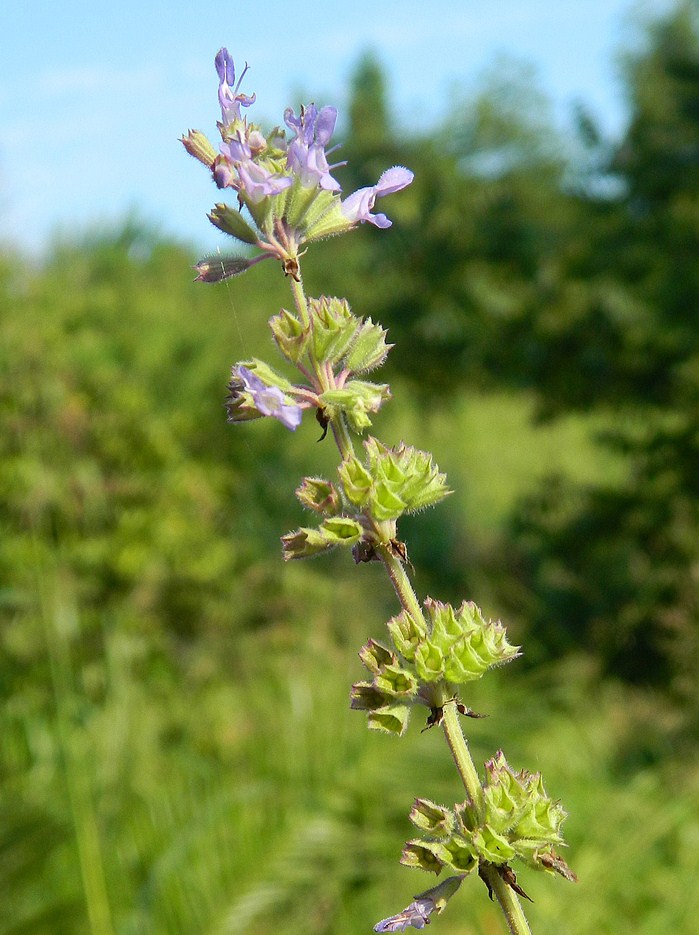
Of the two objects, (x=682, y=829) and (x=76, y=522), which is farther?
(x=76, y=522)

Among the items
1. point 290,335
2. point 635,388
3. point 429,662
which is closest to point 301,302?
point 290,335

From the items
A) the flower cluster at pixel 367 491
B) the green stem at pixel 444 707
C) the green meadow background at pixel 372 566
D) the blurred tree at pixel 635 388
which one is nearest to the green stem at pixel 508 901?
the green stem at pixel 444 707

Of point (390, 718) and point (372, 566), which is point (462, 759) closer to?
point (390, 718)

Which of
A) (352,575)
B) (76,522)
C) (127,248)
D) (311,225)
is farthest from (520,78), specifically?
(311,225)

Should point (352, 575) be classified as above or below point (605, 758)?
above

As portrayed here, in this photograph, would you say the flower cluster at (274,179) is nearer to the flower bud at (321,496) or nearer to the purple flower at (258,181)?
the purple flower at (258,181)

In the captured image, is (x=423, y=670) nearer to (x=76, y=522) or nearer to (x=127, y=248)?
(x=76, y=522)
